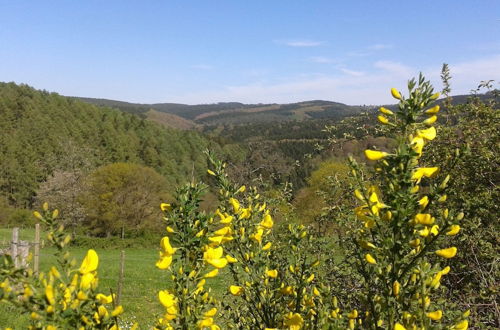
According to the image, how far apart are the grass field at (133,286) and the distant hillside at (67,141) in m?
22.9

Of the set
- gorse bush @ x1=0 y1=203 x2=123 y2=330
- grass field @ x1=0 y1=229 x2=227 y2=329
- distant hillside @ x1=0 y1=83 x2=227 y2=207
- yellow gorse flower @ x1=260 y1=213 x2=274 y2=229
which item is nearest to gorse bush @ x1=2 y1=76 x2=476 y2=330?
gorse bush @ x1=0 y1=203 x2=123 y2=330

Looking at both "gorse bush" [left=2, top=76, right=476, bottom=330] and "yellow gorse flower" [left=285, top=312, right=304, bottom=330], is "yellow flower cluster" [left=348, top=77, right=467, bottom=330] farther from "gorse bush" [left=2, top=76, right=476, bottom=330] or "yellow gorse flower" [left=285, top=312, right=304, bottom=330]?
"yellow gorse flower" [left=285, top=312, right=304, bottom=330]

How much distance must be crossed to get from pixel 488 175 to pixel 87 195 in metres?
31.9

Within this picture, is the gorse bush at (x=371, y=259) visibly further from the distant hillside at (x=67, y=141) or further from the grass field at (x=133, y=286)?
the distant hillside at (x=67, y=141)

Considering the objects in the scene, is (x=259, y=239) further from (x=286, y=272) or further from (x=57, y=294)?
(x=57, y=294)

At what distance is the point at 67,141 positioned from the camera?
4947cm

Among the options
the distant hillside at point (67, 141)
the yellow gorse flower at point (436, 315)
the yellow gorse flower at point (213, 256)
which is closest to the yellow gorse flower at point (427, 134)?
the yellow gorse flower at point (436, 315)

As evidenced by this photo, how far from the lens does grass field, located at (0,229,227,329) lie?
8.58m

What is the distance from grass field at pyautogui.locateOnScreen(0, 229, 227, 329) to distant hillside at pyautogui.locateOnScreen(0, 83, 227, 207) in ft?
75.2

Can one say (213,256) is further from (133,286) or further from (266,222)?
(133,286)

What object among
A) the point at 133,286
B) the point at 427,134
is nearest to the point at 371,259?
the point at 427,134

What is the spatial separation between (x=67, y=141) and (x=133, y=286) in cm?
4049

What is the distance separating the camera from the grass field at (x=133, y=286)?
858cm

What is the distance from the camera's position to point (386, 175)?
1509 mm
